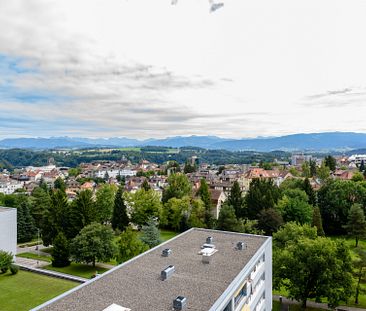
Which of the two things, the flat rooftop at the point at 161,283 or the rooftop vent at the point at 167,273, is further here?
the rooftop vent at the point at 167,273

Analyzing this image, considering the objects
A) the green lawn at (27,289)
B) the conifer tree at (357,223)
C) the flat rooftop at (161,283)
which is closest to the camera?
the flat rooftop at (161,283)

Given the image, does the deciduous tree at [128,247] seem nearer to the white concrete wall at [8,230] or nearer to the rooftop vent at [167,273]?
the white concrete wall at [8,230]

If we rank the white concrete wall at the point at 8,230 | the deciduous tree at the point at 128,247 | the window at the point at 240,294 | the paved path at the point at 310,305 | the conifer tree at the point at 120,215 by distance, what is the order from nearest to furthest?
the window at the point at 240,294
the paved path at the point at 310,305
the deciduous tree at the point at 128,247
the white concrete wall at the point at 8,230
the conifer tree at the point at 120,215

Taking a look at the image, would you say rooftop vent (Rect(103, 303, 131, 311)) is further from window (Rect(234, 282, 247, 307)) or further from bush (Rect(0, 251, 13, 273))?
bush (Rect(0, 251, 13, 273))

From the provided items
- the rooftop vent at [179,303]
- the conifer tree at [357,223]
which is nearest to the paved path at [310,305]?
A: the rooftop vent at [179,303]

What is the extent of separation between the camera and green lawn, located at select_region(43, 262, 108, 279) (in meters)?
36.5

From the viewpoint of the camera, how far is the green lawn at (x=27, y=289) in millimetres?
27308

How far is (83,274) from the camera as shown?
36375 millimetres

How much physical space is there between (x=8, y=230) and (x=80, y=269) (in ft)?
30.5

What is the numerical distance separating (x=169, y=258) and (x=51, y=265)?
24920 mm

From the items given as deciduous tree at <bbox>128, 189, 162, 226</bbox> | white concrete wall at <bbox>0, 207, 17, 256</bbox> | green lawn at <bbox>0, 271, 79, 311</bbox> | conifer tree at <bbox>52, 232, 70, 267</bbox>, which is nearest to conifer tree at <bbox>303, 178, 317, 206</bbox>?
deciduous tree at <bbox>128, 189, 162, 226</bbox>

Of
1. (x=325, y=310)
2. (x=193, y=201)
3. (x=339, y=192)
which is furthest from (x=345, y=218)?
(x=325, y=310)

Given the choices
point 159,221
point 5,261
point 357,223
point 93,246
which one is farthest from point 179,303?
point 159,221

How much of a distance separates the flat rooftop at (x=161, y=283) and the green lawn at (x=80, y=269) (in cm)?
1744
